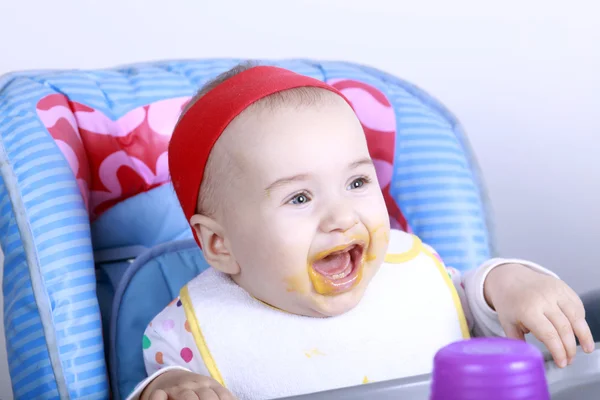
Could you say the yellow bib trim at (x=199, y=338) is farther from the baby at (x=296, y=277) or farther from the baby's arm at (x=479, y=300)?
the baby's arm at (x=479, y=300)

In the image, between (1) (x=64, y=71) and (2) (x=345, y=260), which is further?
(1) (x=64, y=71)

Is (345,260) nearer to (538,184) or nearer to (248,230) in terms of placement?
(248,230)

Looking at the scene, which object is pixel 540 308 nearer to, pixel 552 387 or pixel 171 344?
pixel 552 387

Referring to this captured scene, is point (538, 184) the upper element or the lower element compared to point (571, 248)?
upper

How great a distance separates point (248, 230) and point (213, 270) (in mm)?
122

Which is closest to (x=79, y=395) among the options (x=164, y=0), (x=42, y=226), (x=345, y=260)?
(x=42, y=226)

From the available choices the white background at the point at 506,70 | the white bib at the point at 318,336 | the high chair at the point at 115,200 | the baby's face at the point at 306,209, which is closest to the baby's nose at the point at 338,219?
the baby's face at the point at 306,209

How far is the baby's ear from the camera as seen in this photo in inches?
33.4

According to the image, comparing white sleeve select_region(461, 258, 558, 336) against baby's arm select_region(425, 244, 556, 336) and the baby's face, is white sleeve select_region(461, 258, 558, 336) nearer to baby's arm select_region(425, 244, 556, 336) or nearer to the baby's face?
baby's arm select_region(425, 244, 556, 336)

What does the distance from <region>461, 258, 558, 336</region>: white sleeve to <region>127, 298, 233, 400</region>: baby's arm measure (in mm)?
279

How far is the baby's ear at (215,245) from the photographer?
847 millimetres

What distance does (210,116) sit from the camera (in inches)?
32.8

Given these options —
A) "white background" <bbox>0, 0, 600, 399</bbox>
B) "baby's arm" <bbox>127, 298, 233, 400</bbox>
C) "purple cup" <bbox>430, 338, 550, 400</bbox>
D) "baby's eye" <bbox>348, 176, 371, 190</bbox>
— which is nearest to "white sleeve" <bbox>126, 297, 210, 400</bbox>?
"baby's arm" <bbox>127, 298, 233, 400</bbox>

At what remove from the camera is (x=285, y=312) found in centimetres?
84
